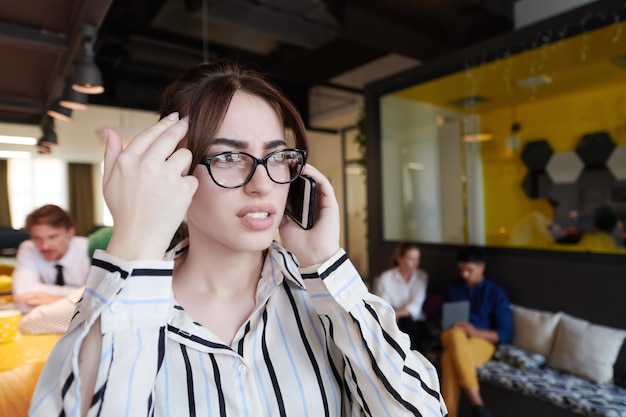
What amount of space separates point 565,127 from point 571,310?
5.95 ft

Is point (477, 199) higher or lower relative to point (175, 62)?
lower

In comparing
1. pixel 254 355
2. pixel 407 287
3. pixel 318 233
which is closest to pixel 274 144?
pixel 318 233

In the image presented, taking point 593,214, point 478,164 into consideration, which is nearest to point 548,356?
point 593,214

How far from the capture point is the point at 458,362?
2.92m

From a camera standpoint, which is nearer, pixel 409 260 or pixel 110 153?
pixel 110 153

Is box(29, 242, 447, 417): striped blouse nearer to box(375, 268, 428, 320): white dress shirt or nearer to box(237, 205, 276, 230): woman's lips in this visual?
box(237, 205, 276, 230): woman's lips

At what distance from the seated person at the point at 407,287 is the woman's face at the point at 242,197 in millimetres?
3107

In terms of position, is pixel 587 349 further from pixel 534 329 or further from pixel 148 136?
pixel 148 136

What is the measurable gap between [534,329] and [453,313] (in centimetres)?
64

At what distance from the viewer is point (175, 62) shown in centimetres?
604

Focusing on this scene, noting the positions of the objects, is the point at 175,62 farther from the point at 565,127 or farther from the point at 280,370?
the point at 280,370

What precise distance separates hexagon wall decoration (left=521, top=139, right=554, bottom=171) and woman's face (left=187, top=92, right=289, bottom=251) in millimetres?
4010

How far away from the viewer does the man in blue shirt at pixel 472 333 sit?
2883 millimetres

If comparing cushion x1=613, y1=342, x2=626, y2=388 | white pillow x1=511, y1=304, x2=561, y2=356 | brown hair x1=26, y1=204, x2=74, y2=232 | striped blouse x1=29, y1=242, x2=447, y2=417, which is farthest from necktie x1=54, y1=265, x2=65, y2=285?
cushion x1=613, y1=342, x2=626, y2=388
